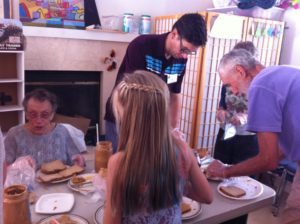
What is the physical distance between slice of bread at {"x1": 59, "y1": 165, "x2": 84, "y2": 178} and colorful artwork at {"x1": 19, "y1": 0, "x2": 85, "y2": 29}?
6.39ft

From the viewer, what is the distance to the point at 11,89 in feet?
9.56

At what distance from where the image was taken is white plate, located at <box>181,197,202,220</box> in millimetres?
1071

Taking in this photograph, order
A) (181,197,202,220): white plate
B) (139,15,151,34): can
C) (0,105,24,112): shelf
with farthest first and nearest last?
(139,15,151,34): can, (0,105,24,112): shelf, (181,197,202,220): white plate

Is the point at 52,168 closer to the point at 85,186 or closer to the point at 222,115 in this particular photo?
the point at 85,186

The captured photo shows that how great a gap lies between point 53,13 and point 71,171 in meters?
2.06

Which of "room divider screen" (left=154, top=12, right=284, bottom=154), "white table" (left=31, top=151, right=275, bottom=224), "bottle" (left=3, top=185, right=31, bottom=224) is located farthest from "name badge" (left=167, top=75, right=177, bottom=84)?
"bottle" (left=3, top=185, right=31, bottom=224)

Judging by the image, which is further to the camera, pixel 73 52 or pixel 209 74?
pixel 73 52

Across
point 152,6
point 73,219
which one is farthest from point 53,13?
point 73,219

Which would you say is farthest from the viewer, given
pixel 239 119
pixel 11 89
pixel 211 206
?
pixel 11 89

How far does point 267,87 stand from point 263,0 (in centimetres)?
199

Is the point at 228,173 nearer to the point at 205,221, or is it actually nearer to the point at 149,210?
the point at 205,221

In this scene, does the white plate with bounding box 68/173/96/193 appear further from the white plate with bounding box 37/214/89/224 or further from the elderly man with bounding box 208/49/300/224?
the elderly man with bounding box 208/49/300/224

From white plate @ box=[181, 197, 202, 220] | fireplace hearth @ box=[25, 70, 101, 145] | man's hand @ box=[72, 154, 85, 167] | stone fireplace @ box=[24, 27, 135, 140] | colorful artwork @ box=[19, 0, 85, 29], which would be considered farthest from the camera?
fireplace hearth @ box=[25, 70, 101, 145]

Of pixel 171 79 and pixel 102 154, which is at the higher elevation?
pixel 171 79
